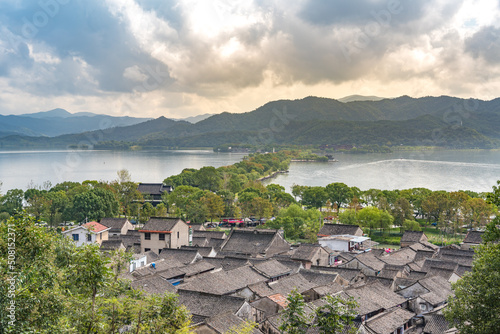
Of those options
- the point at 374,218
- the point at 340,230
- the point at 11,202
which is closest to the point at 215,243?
the point at 340,230

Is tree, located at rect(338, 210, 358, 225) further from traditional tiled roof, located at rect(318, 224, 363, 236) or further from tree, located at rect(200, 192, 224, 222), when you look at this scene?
tree, located at rect(200, 192, 224, 222)

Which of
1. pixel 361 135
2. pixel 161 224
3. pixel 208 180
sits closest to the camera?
pixel 161 224

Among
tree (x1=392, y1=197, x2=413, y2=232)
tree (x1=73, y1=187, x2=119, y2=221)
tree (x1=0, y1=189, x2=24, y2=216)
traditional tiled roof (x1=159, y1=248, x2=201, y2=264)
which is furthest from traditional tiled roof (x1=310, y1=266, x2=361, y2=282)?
tree (x1=0, y1=189, x2=24, y2=216)

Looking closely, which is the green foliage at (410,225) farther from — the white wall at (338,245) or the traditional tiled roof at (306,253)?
the traditional tiled roof at (306,253)

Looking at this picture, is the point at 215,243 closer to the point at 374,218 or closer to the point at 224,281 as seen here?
the point at 224,281

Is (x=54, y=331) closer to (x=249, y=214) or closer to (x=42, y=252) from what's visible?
(x=42, y=252)

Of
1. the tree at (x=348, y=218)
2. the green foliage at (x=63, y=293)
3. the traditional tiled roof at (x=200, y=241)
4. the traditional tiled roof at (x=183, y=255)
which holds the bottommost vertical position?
the tree at (x=348, y=218)

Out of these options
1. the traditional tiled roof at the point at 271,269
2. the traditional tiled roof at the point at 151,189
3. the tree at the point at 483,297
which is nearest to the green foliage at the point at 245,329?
the tree at the point at 483,297
